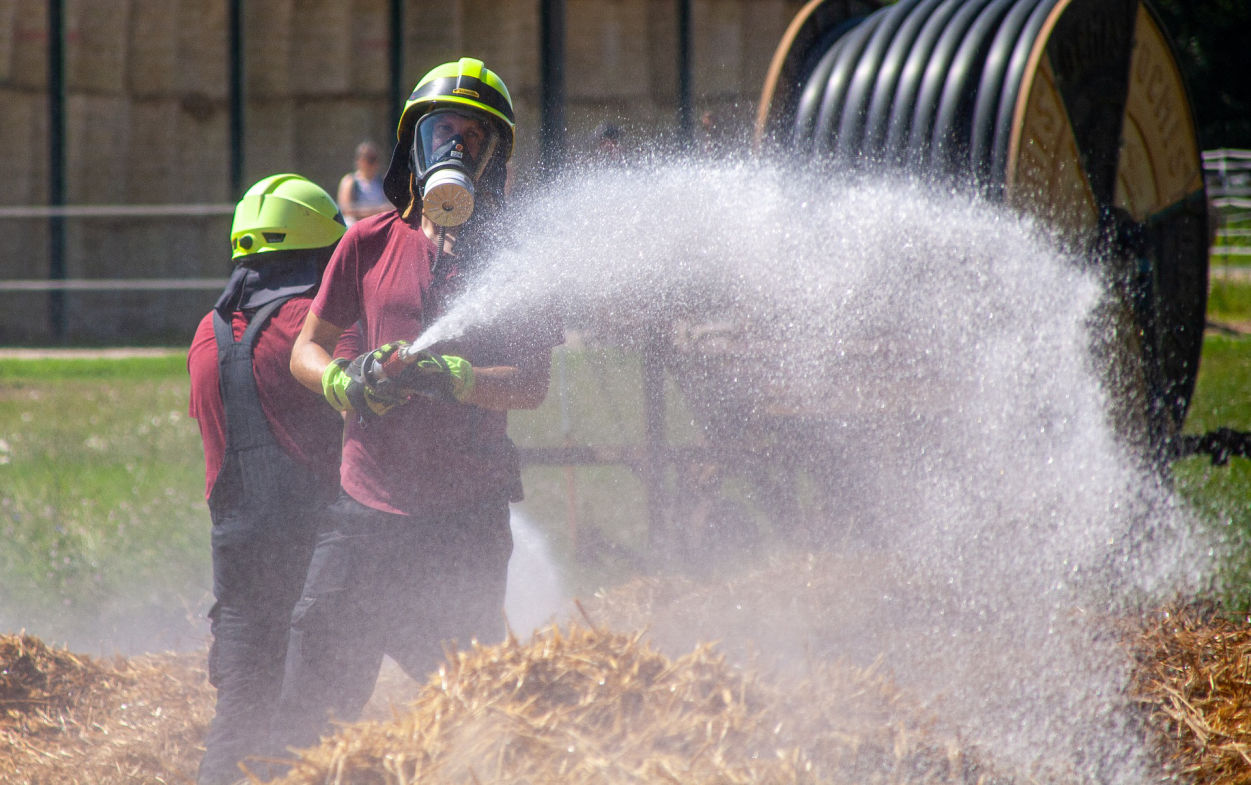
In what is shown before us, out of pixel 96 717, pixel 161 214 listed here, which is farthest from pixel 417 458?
pixel 161 214

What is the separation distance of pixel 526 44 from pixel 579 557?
9565mm

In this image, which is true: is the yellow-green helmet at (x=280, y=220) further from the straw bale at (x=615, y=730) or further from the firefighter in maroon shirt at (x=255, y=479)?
the straw bale at (x=615, y=730)

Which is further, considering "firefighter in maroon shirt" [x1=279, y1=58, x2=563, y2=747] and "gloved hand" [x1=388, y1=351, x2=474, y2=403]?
"firefighter in maroon shirt" [x1=279, y1=58, x2=563, y2=747]

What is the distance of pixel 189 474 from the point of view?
7711 millimetres

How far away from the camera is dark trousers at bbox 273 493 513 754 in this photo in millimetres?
3281

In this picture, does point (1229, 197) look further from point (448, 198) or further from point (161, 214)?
point (448, 198)

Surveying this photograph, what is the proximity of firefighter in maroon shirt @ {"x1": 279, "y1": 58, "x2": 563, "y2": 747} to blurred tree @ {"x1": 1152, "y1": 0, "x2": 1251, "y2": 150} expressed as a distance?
2419 cm

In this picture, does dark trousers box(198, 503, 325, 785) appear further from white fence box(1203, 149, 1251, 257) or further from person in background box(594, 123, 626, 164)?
white fence box(1203, 149, 1251, 257)

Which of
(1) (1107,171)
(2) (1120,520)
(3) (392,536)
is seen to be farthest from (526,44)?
(3) (392,536)

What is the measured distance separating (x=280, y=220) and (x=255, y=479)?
81 cm

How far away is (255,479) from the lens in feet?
11.4

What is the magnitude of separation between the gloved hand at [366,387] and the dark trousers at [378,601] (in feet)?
1.12

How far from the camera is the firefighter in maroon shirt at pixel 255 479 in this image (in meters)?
3.46

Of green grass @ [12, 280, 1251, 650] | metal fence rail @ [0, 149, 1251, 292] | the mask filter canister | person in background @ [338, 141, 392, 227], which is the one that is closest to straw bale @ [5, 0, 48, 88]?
metal fence rail @ [0, 149, 1251, 292]
